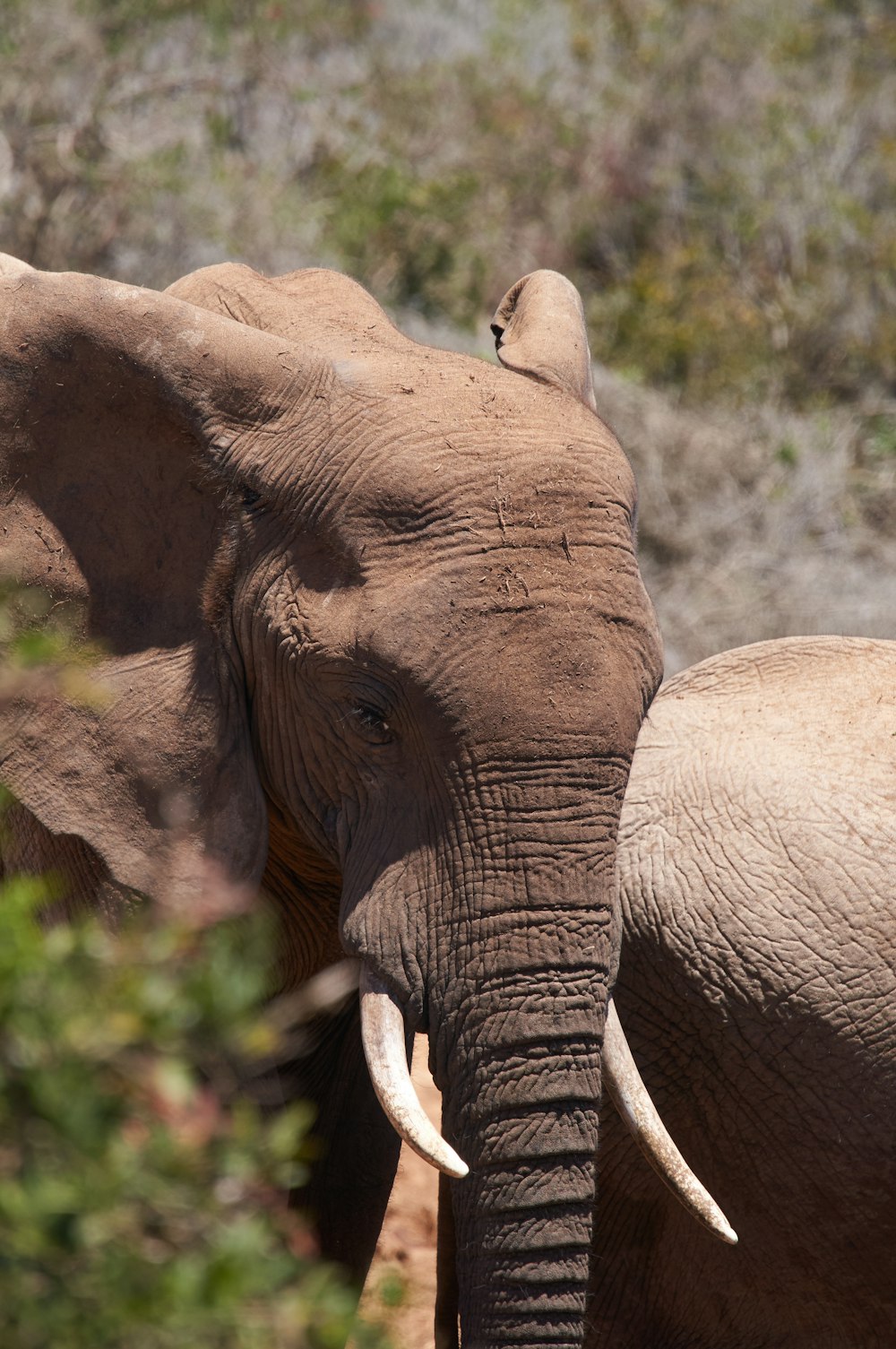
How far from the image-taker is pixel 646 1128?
2.67m

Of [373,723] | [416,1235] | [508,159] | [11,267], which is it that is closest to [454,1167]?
[373,723]

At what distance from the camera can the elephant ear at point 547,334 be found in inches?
117

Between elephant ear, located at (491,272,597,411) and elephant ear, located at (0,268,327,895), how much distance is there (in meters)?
0.40

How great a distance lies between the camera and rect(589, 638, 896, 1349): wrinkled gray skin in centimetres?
316

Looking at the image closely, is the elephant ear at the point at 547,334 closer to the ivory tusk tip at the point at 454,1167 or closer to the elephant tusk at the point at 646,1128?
the elephant tusk at the point at 646,1128

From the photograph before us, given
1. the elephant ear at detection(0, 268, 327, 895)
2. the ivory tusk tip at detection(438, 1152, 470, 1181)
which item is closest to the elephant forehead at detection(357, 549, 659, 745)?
the elephant ear at detection(0, 268, 327, 895)

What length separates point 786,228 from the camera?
36.5ft

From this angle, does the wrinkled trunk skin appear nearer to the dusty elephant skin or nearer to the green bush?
the dusty elephant skin

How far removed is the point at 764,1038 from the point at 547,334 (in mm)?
1337

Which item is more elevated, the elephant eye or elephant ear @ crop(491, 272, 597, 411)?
elephant ear @ crop(491, 272, 597, 411)

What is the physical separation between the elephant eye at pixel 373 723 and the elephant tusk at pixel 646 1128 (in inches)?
21.0

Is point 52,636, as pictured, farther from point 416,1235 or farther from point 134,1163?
point 416,1235

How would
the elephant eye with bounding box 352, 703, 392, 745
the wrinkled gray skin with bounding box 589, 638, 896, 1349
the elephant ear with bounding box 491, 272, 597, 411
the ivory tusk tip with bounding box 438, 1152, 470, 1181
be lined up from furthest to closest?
the wrinkled gray skin with bounding box 589, 638, 896, 1349 → the elephant ear with bounding box 491, 272, 597, 411 → the elephant eye with bounding box 352, 703, 392, 745 → the ivory tusk tip with bounding box 438, 1152, 470, 1181

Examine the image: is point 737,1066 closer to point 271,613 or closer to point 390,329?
point 271,613
